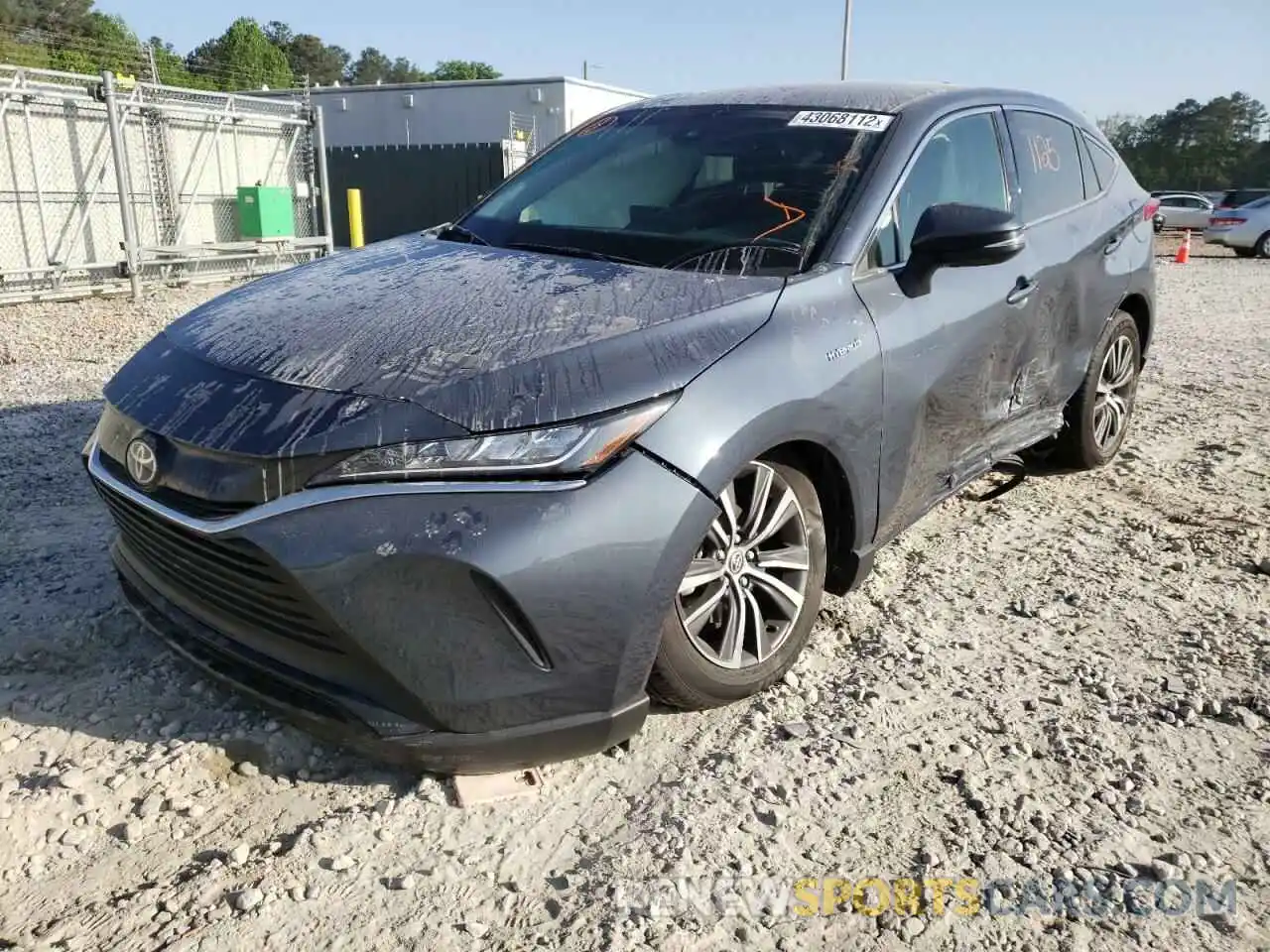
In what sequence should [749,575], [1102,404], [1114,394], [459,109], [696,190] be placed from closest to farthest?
[749,575] → [696,190] → [1102,404] → [1114,394] → [459,109]

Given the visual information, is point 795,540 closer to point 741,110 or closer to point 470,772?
point 470,772

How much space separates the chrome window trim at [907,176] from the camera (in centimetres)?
294

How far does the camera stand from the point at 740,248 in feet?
9.65

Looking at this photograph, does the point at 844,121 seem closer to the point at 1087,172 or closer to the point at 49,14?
the point at 1087,172

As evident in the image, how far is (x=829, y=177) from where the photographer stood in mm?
3113

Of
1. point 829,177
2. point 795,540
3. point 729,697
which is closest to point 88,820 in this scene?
point 729,697

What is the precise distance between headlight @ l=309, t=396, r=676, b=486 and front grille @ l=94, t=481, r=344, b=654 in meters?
0.25

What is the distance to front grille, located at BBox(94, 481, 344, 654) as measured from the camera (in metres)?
2.13

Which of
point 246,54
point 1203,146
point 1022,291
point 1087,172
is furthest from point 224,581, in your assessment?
point 246,54

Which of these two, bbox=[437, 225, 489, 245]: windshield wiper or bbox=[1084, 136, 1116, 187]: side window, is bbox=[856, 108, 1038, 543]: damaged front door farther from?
bbox=[437, 225, 489, 245]: windshield wiper

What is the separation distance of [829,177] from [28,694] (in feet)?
9.29

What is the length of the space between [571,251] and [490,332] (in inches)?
33.1

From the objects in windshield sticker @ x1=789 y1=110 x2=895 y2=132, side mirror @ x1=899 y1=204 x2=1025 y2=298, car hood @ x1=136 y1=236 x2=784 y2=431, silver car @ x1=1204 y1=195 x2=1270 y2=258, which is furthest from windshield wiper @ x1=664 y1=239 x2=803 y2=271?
silver car @ x1=1204 y1=195 x2=1270 y2=258

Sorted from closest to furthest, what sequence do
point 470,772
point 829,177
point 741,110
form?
point 470,772, point 829,177, point 741,110
